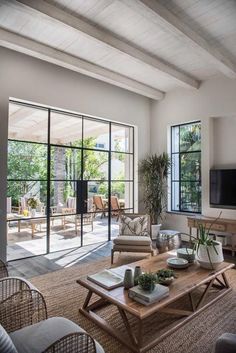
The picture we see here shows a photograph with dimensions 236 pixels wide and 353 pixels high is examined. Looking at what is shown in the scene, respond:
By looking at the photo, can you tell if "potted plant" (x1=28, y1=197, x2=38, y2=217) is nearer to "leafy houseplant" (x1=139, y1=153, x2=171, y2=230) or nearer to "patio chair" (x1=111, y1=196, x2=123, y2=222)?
"patio chair" (x1=111, y1=196, x2=123, y2=222)

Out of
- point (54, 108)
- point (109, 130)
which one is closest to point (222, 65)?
point (109, 130)

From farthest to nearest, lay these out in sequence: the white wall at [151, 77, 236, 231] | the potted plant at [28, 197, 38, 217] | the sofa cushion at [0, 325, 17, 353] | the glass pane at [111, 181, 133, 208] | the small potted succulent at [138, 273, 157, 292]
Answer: the glass pane at [111, 181, 133, 208] < the white wall at [151, 77, 236, 231] < the potted plant at [28, 197, 38, 217] < the small potted succulent at [138, 273, 157, 292] < the sofa cushion at [0, 325, 17, 353]

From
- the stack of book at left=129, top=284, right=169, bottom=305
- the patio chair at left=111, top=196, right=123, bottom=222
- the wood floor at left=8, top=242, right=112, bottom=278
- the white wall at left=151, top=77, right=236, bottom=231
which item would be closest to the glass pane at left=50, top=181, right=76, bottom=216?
the wood floor at left=8, top=242, right=112, bottom=278

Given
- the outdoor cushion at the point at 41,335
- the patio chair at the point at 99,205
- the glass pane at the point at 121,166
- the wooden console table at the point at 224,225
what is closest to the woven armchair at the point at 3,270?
the outdoor cushion at the point at 41,335

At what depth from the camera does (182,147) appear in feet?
20.5

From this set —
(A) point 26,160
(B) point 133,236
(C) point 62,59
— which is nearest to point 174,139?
(B) point 133,236

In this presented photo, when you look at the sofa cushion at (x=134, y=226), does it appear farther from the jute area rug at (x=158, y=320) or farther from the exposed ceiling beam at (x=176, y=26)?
the exposed ceiling beam at (x=176, y=26)

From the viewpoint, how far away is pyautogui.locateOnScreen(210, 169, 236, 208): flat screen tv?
5066mm

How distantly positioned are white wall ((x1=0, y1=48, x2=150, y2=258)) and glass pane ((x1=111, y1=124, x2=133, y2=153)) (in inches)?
8.8

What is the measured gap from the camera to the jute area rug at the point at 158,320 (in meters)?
2.19

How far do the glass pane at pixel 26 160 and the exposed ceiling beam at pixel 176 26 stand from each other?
2.90m

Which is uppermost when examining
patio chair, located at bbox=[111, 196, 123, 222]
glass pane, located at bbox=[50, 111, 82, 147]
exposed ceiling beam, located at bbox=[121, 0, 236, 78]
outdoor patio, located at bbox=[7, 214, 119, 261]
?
exposed ceiling beam, located at bbox=[121, 0, 236, 78]

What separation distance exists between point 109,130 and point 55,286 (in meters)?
3.78

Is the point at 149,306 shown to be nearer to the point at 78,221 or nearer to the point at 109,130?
the point at 78,221
